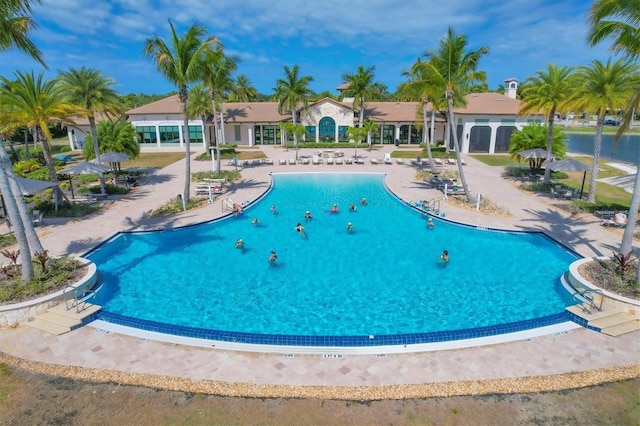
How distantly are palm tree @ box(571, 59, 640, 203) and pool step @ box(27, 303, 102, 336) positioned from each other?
2248 centimetres

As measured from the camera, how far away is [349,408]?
7.06m

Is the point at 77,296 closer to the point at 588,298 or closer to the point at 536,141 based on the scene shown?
the point at 588,298

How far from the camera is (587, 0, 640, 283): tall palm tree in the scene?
1014 centimetres


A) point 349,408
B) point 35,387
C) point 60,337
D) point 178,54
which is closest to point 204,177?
point 178,54

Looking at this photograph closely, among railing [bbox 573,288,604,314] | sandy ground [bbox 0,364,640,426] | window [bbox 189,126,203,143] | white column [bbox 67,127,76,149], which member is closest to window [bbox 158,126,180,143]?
window [bbox 189,126,203,143]

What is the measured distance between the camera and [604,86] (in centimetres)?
1814

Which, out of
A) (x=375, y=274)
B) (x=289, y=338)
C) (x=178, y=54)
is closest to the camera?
(x=289, y=338)

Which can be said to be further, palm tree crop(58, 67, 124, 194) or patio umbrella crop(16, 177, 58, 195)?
palm tree crop(58, 67, 124, 194)

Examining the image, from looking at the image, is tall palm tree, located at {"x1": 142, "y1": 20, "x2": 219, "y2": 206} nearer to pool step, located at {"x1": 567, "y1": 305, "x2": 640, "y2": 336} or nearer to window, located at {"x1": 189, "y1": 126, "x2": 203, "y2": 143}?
pool step, located at {"x1": 567, "y1": 305, "x2": 640, "y2": 336}

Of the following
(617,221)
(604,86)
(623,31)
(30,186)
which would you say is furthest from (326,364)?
(604,86)

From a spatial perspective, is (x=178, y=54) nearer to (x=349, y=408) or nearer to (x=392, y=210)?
(x=392, y=210)

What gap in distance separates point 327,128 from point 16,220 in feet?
126

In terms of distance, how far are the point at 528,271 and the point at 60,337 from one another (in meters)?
14.9

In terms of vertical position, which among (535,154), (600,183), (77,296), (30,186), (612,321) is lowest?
(612,321)
